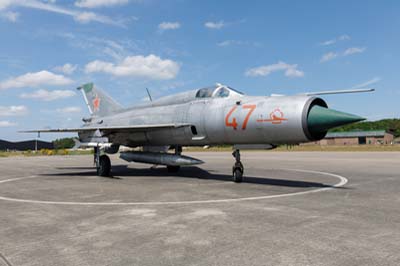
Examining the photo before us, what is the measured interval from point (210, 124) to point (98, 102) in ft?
32.9

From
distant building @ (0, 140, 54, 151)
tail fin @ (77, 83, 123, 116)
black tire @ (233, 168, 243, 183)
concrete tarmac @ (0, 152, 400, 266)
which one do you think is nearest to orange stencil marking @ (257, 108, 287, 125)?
concrete tarmac @ (0, 152, 400, 266)

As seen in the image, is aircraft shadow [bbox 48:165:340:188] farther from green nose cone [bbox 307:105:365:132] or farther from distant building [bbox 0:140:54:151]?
distant building [bbox 0:140:54:151]

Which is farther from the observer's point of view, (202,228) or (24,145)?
(24,145)

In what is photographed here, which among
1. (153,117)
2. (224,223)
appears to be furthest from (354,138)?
(224,223)

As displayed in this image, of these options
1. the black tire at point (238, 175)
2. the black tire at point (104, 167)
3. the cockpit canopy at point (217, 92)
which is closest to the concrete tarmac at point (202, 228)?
the black tire at point (238, 175)

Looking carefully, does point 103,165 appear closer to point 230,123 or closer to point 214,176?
point 214,176

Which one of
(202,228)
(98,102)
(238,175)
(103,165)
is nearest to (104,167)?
(103,165)

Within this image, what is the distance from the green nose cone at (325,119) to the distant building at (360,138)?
9468 cm

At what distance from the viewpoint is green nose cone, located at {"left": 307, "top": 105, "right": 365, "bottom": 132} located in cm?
763

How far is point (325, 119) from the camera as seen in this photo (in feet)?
25.7

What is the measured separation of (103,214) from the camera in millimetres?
6086

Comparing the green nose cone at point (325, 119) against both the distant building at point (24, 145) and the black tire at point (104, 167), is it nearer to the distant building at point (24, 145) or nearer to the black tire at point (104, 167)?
the black tire at point (104, 167)

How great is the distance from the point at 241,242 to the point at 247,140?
5692 mm

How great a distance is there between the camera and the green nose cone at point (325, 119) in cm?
763
